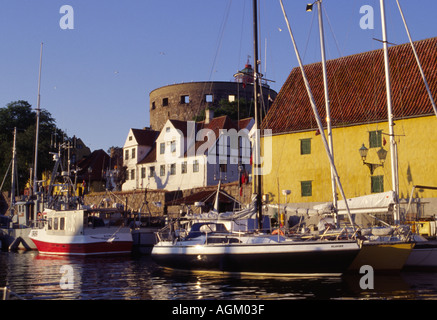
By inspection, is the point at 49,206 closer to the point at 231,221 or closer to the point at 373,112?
the point at 231,221

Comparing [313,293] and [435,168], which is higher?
[435,168]

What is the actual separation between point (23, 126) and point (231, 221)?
56656 mm

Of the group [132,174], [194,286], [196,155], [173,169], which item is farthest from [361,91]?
[132,174]

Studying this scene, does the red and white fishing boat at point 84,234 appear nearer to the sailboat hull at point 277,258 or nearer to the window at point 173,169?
the sailboat hull at point 277,258

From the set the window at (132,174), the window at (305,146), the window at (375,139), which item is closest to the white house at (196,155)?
the window at (132,174)

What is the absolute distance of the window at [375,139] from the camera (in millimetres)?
33656

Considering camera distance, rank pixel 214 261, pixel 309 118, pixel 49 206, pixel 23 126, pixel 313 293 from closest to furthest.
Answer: pixel 313 293
pixel 214 261
pixel 309 118
pixel 49 206
pixel 23 126

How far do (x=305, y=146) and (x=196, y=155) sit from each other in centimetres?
1814

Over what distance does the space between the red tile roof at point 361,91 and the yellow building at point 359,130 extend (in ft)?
0.19

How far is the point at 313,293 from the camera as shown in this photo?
17672 millimetres

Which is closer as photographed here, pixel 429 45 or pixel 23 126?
pixel 429 45

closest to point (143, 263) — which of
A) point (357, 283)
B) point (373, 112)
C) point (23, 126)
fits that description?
point (357, 283)

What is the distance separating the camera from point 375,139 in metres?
33.9

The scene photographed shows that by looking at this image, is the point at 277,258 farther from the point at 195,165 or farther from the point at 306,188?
the point at 195,165
